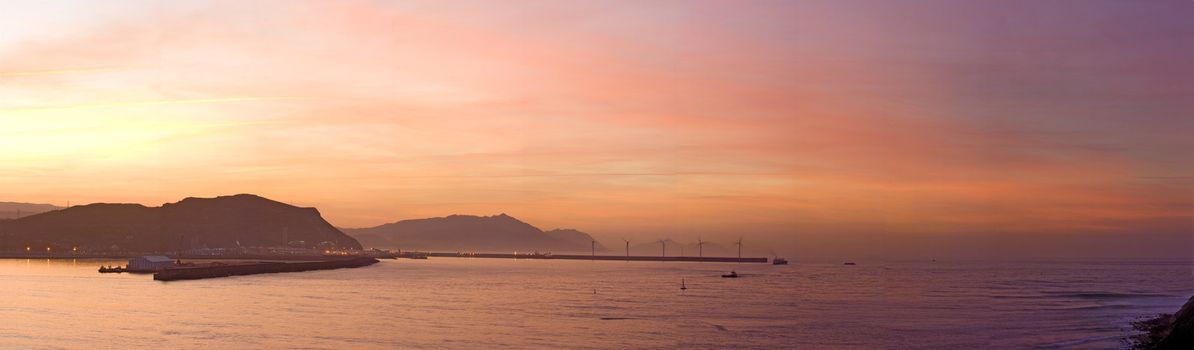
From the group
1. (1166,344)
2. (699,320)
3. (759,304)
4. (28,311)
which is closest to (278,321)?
(28,311)

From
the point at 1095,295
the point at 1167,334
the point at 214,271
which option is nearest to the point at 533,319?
the point at 1167,334

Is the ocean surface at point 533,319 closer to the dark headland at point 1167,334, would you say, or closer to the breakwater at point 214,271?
the dark headland at point 1167,334

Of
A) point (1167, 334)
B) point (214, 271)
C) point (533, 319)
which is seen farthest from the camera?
point (214, 271)

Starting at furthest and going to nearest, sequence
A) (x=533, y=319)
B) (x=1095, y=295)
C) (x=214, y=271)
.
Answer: (x=214, y=271), (x=1095, y=295), (x=533, y=319)

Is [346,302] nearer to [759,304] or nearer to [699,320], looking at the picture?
[699,320]

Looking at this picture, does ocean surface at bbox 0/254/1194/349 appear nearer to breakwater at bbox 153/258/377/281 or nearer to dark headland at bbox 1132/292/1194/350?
dark headland at bbox 1132/292/1194/350

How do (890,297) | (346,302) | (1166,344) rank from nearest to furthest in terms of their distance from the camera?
1. (1166,344)
2. (346,302)
3. (890,297)

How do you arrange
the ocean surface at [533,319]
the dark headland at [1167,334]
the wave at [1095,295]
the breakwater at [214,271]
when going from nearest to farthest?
the dark headland at [1167,334] → the ocean surface at [533,319] → the wave at [1095,295] → the breakwater at [214,271]

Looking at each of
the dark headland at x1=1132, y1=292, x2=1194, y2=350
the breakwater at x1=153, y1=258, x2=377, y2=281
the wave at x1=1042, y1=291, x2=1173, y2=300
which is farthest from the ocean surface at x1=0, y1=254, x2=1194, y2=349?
the breakwater at x1=153, y1=258, x2=377, y2=281

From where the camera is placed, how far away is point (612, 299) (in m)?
104

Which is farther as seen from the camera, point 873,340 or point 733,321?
point 733,321

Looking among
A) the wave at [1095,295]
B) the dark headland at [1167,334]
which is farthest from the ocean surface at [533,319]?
the wave at [1095,295]

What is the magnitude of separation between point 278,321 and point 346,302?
22.0 meters

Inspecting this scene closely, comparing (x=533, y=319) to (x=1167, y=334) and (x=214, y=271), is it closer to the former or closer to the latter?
(x=1167, y=334)
